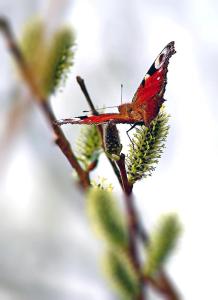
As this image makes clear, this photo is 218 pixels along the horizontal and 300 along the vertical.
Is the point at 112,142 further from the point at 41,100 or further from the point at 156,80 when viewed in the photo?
the point at 156,80

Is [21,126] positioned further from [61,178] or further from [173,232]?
[61,178]

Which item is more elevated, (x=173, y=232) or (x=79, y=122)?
(x=79, y=122)

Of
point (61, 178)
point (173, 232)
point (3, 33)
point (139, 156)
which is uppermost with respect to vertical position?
point (61, 178)

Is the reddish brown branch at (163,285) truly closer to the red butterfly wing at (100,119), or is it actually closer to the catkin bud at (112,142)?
the catkin bud at (112,142)

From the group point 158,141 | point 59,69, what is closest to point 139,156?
point 158,141

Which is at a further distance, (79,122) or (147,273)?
(79,122)

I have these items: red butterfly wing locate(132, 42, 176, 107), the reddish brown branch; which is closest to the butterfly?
red butterfly wing locate(132, 42, 176, 107)

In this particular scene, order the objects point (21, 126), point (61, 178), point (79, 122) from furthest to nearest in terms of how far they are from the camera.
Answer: point (61, 178), point (79, 122), point (21, 126)

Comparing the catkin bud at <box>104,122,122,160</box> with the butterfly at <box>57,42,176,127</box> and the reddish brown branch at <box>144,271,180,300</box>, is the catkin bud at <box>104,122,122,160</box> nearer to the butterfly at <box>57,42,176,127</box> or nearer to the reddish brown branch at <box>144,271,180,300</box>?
the butterfly at <box>57,42,176,127</box>
